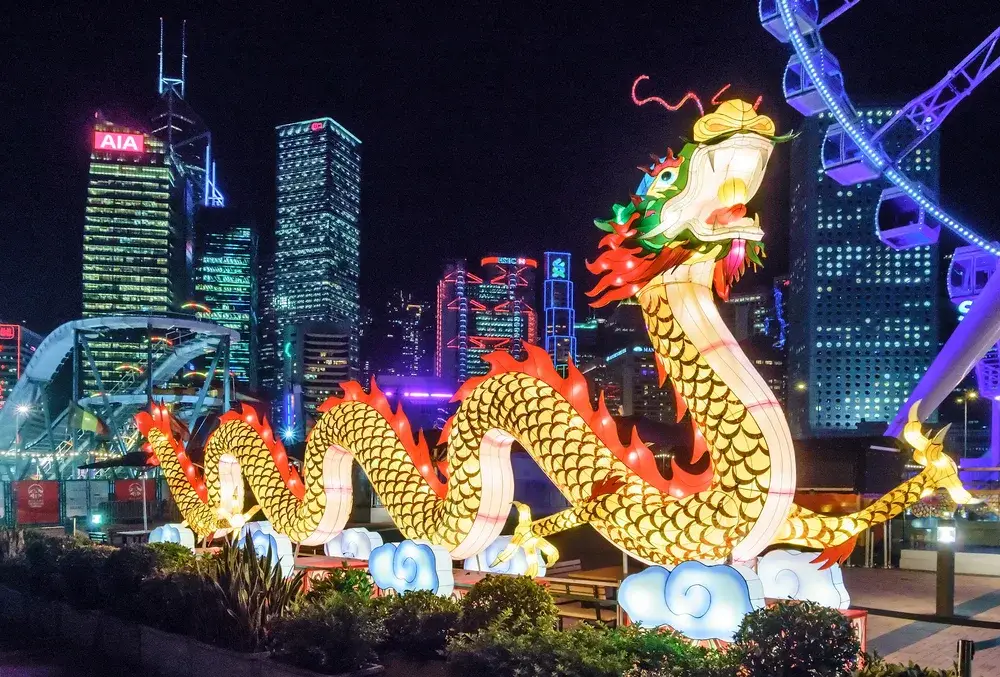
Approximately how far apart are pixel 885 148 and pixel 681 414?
19.0 m

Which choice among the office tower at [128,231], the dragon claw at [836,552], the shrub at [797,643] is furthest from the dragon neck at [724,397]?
the office tower at [128,231]

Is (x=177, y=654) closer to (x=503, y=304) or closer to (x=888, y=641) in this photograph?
(x=888, y=641)

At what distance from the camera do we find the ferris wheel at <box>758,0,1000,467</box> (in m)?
20.8

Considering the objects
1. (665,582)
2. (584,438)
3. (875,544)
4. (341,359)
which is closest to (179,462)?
(584,438)

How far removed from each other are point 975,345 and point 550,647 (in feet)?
85.1

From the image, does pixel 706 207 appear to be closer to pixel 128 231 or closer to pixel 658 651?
pixel 658 651

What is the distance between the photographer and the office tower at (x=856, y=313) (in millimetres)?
84000

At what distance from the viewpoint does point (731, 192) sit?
309 inches

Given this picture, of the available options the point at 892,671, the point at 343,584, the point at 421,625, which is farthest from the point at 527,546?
the point at 892,671

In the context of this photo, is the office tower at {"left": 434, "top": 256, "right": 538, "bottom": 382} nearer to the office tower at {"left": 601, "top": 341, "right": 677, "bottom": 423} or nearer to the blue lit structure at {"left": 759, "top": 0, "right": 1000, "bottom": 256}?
the office tower at {"left": 601, "top": 341, "right": 677, "bottom": 423}

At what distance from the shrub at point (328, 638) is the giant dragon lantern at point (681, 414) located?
7.90 feet

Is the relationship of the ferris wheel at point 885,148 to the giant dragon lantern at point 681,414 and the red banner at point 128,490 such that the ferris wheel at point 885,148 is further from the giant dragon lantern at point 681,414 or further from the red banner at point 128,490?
the red banner at point 128,490

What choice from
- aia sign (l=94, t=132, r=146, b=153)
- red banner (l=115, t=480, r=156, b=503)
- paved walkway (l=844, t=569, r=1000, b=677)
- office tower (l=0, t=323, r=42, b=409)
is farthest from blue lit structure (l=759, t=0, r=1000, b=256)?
aia sign (l=94, t=132, r=146, b=153)

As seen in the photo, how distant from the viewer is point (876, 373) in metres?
84.6
